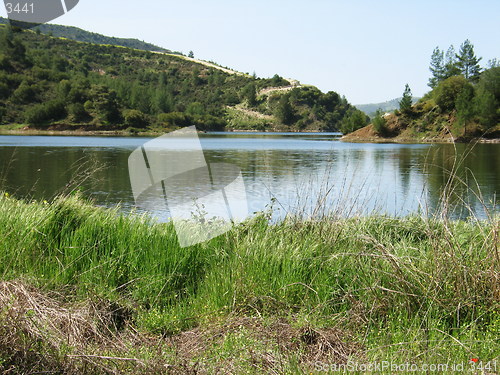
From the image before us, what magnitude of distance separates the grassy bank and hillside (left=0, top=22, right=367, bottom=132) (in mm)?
89923

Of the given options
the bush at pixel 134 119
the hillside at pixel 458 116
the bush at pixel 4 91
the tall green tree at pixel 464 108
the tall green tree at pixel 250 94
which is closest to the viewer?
the tall green tree at pixel 464 108

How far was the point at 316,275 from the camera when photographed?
4172 millimetres

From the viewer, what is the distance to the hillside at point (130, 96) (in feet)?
309

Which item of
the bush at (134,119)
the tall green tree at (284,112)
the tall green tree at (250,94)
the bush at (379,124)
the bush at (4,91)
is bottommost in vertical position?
the bush at (379,124)

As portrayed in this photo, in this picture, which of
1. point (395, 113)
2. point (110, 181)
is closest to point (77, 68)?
point (395, 113)

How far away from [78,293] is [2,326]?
1.18 meters

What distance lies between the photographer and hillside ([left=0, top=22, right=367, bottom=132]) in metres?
94.2

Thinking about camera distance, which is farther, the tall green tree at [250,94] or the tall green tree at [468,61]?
the tall green tree at [250,94]

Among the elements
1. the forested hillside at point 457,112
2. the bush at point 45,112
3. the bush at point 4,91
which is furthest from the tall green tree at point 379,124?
the bush at point 4,91

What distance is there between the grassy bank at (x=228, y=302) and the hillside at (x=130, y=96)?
89923 millimetres

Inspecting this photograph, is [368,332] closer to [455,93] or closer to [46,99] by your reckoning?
[455,93]

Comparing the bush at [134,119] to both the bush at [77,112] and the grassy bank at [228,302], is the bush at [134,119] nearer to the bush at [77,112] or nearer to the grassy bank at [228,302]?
the bush at [77,112]

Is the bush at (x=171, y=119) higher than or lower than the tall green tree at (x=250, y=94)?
A: lower

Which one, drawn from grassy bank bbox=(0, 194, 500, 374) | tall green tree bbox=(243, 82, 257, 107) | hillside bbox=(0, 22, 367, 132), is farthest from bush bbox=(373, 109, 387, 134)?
tall green tree bbox=(243, 82, 257, 107)
